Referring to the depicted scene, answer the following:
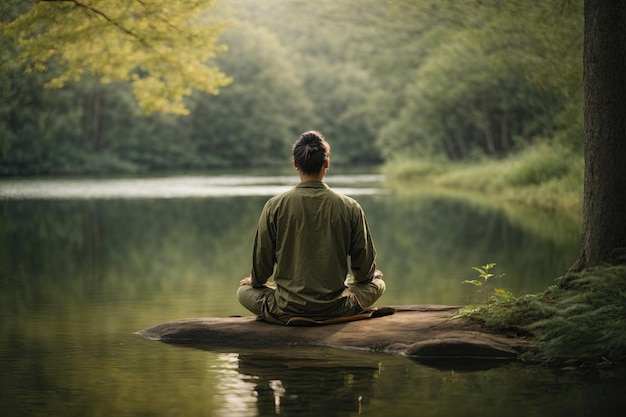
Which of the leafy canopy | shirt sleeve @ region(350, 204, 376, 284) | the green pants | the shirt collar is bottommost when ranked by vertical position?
the green pants

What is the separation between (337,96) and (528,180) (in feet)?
192

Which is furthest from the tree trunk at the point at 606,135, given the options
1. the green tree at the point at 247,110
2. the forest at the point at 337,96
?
the green tree at the point at 247,110

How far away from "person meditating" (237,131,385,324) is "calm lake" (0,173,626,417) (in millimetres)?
464

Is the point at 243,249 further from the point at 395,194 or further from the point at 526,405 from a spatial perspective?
the point at 395,194

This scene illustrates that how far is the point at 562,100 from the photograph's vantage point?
29.0 meters

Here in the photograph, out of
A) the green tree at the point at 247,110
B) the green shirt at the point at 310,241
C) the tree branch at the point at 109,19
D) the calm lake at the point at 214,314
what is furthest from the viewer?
the green tree at the point at 247,110

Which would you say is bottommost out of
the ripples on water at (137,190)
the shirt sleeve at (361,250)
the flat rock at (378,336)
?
the ripples on water at (137,190)

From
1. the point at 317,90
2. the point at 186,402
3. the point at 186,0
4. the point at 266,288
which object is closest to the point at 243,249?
the point at 186,0

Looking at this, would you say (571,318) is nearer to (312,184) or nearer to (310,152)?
(312,184)

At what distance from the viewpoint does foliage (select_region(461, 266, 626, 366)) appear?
285 inches

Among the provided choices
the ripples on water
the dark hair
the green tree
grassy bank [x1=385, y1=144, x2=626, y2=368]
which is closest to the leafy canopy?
the dark hair

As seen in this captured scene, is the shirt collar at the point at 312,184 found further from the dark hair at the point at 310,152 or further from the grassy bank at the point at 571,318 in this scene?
the grassy bank at the point at 571,318

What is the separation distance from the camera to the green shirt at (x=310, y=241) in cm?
777

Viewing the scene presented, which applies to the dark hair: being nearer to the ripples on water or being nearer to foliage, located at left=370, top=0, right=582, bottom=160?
foliage, located at left=370, top=0, right=582, bottom=160
